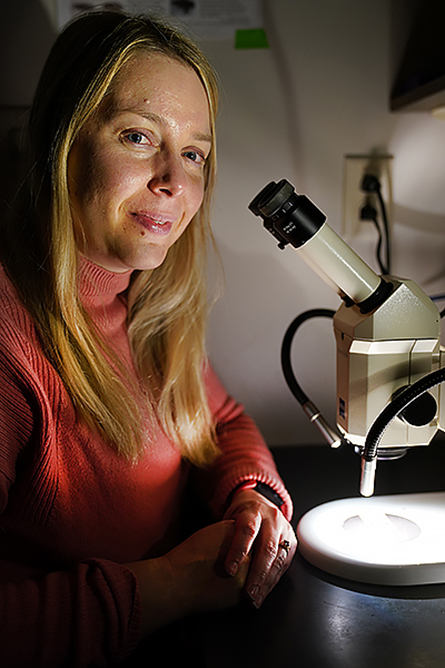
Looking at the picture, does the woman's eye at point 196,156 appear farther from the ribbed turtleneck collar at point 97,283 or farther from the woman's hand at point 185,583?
the woman's hand at point 185,583

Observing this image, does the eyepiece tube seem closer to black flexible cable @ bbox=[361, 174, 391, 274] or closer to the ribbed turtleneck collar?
the ribbed turtleneck collar

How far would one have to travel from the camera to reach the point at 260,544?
89 cm

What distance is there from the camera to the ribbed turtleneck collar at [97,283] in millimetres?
989

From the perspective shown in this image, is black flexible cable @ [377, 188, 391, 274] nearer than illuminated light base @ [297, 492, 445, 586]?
No

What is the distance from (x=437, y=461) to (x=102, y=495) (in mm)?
757

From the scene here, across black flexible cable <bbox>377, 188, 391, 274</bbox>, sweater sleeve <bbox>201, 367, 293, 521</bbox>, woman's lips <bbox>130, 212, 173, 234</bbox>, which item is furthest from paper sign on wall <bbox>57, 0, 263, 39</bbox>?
sweater sleeve <bbox>201, 367, 293, 521</bbox>

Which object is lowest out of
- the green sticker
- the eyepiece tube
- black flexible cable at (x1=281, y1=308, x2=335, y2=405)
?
black flexible cable at (x1=281, y1=308, x2=335, y2=405)

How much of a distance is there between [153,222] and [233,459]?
0.49m

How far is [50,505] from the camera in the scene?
2.91 feet

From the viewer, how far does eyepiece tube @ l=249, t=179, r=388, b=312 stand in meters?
0.79

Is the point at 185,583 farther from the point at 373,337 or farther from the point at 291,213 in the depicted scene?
the point at 291,213

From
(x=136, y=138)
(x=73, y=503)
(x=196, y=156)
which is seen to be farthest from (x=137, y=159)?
(x=73, y=503)

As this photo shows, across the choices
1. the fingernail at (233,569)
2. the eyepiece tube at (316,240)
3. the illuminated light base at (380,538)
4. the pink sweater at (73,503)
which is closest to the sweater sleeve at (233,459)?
the pink sweater at (73,503)

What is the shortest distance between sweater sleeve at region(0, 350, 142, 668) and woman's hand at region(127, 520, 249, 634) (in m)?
0.03
